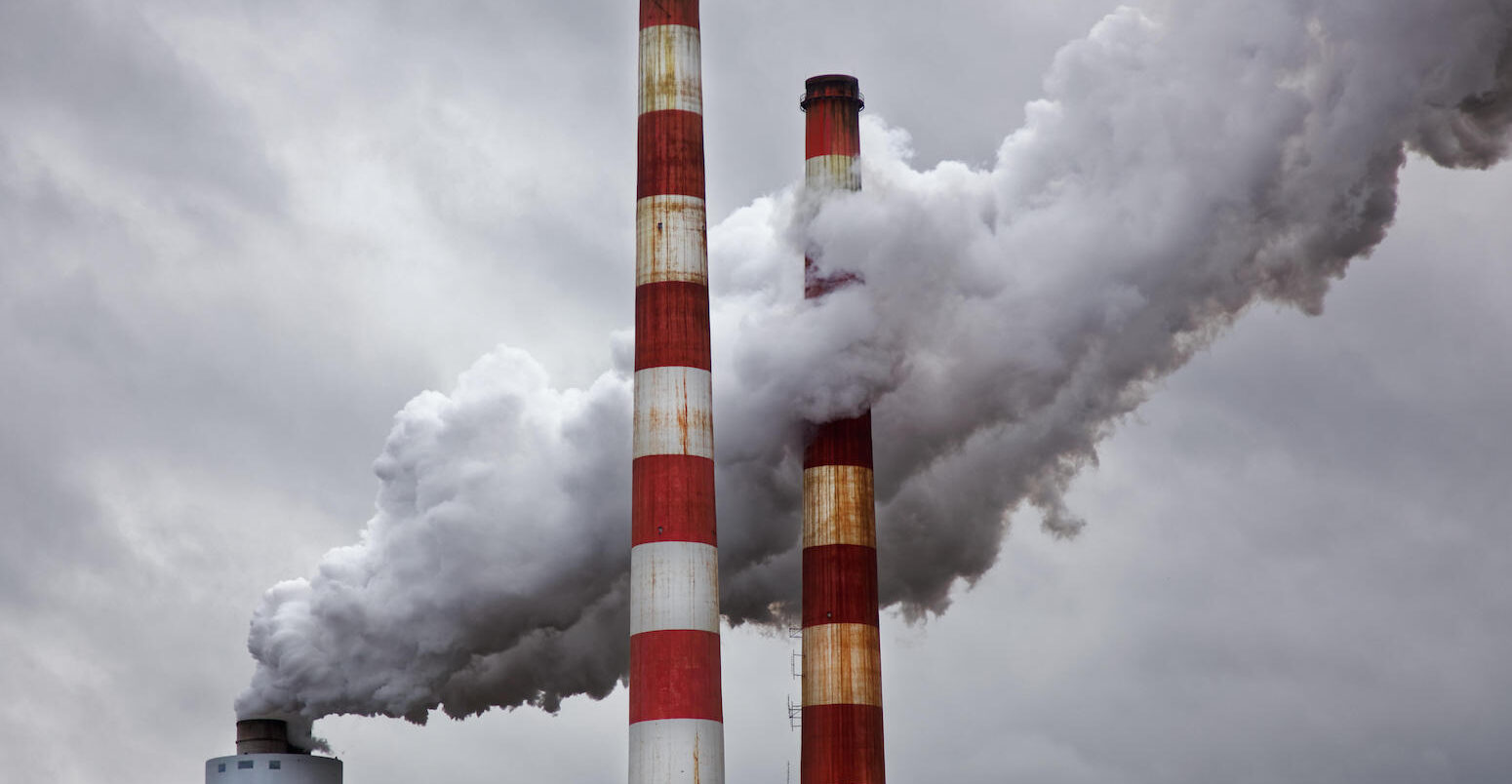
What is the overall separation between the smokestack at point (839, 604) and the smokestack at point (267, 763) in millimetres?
11974

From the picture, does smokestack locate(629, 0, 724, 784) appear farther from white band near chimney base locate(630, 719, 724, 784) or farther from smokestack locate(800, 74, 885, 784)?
smokestack locate(800, 74, 885, 784)

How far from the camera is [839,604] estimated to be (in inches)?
2032

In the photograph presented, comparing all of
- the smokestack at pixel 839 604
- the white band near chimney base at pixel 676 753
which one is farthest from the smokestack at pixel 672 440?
the smokestack at pixel 839 604

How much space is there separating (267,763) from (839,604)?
47.1ft

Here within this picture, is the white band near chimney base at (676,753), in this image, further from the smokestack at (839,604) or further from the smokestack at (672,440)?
the smokestack at (839,604)

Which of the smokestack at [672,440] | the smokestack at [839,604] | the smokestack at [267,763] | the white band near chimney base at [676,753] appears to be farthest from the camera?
the smokestack at [267,763]

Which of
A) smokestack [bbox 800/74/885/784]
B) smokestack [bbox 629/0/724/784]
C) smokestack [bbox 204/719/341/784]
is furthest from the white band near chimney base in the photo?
smokestack [bbox 204/719/341/784]

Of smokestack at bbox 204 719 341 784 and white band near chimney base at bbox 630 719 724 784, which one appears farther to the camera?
smokestack at bbox 204 719 341 784

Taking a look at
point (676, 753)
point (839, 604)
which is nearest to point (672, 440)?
point (676, 753)

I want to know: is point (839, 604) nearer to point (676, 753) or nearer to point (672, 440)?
point (672, 440)

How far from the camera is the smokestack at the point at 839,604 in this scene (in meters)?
51.4

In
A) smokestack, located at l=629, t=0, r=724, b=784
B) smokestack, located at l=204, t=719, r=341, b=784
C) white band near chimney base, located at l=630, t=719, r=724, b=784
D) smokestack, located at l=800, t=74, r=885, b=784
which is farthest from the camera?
smokestack, located at l=204, t=719, r=341, b=784

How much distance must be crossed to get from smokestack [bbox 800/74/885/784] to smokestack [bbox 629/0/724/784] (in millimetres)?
5616

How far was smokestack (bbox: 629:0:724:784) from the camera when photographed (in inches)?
1759
